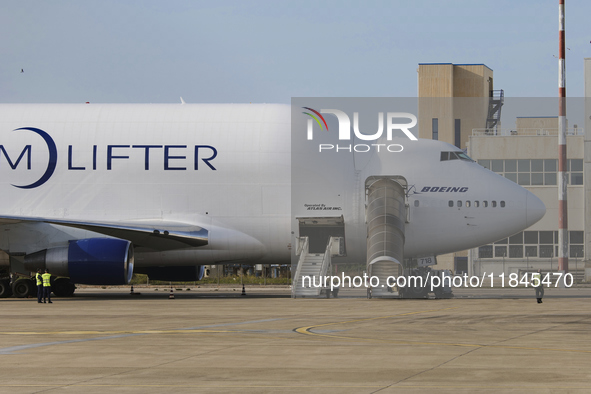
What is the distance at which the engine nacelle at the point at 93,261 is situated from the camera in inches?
1079

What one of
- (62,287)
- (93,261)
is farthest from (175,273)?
(93,261)

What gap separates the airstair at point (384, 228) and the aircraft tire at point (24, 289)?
13521mm

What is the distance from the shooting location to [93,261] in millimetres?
27391

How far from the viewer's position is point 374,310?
2108cm

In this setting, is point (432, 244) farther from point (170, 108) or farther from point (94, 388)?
point (94, 388)

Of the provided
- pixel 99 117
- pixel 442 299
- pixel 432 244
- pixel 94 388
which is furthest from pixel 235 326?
pixel 99 117

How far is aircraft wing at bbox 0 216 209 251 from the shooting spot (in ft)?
92.0

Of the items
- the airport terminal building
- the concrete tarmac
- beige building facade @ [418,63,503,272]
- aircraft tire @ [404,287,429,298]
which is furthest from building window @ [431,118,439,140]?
the concrete tarmac

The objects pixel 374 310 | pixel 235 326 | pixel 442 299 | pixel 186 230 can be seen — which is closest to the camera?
pixel 235 326

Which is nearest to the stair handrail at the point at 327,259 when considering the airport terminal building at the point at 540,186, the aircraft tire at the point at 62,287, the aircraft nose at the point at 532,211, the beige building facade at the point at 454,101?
the aircraft nose at the point at 532,211

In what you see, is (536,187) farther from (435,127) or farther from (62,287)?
(62,287)

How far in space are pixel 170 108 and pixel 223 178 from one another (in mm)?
3853

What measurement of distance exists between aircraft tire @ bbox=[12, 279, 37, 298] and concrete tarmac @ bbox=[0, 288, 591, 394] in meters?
10.9

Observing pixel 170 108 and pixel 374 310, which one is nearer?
pixel 374 310
